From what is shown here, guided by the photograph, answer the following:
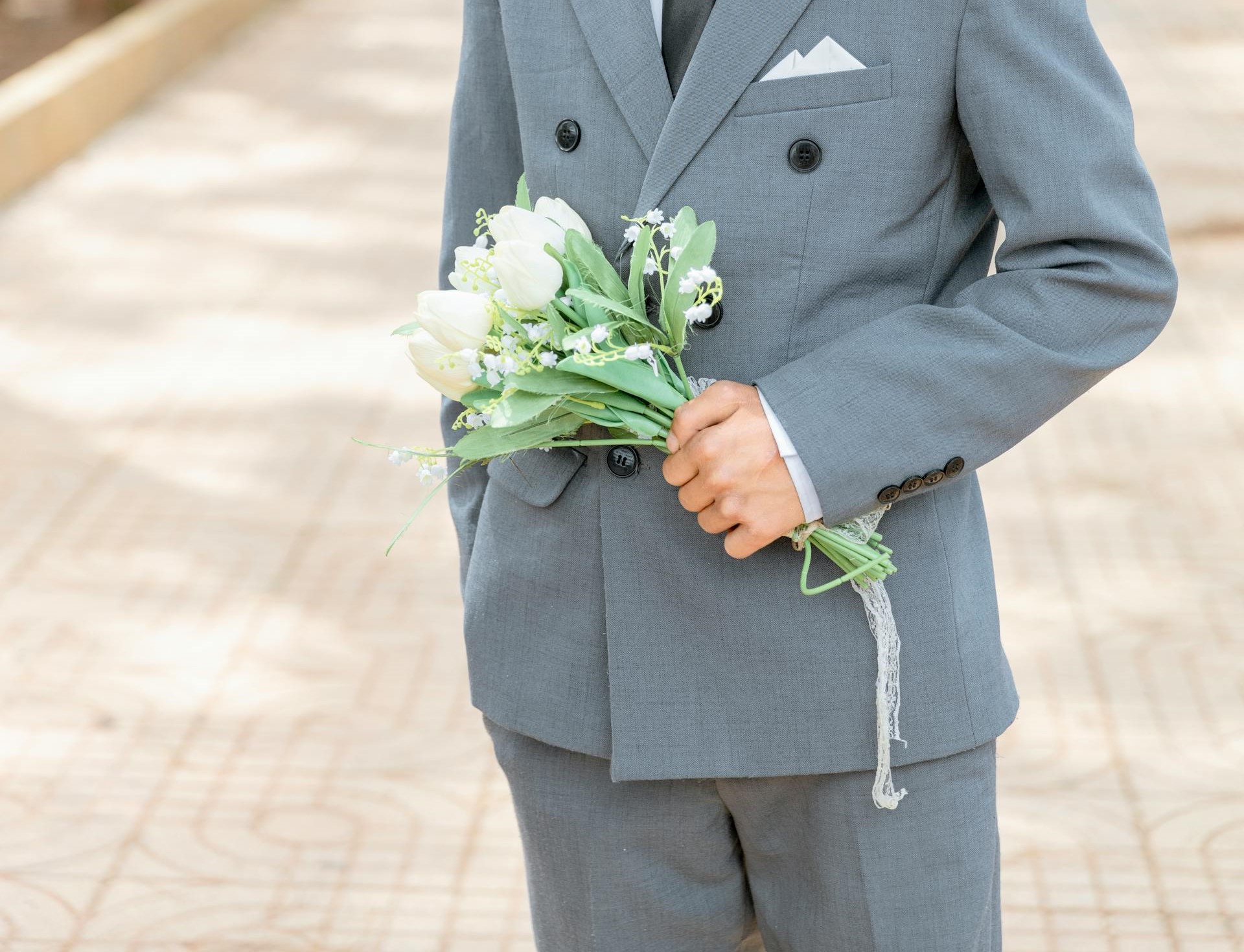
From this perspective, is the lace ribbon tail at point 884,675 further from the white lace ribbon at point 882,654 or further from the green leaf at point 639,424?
the green leaf at point 639,424

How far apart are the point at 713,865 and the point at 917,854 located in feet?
0.84

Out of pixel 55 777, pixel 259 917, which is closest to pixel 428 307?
pixel 259 917

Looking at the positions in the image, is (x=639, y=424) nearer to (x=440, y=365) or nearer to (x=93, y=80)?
(x=440, y=365)

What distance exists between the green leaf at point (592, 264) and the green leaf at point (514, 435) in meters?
0.13

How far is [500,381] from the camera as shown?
1396 millimetres

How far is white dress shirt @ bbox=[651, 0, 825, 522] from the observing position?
4.56 ft

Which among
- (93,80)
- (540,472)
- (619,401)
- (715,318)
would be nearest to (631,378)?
(619,401)

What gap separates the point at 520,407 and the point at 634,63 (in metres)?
0.38

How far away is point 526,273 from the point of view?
1.34m

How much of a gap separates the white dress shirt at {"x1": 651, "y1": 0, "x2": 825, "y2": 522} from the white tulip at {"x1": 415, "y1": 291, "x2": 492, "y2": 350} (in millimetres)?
272

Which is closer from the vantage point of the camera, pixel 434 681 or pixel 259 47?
pixel 434 681

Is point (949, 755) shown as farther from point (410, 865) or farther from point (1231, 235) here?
point (1231, 235)

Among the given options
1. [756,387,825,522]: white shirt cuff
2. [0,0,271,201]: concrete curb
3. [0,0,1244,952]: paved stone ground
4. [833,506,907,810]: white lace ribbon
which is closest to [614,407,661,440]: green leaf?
[756,387,825,522]: white shirt cuff

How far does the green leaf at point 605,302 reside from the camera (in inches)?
52.7
